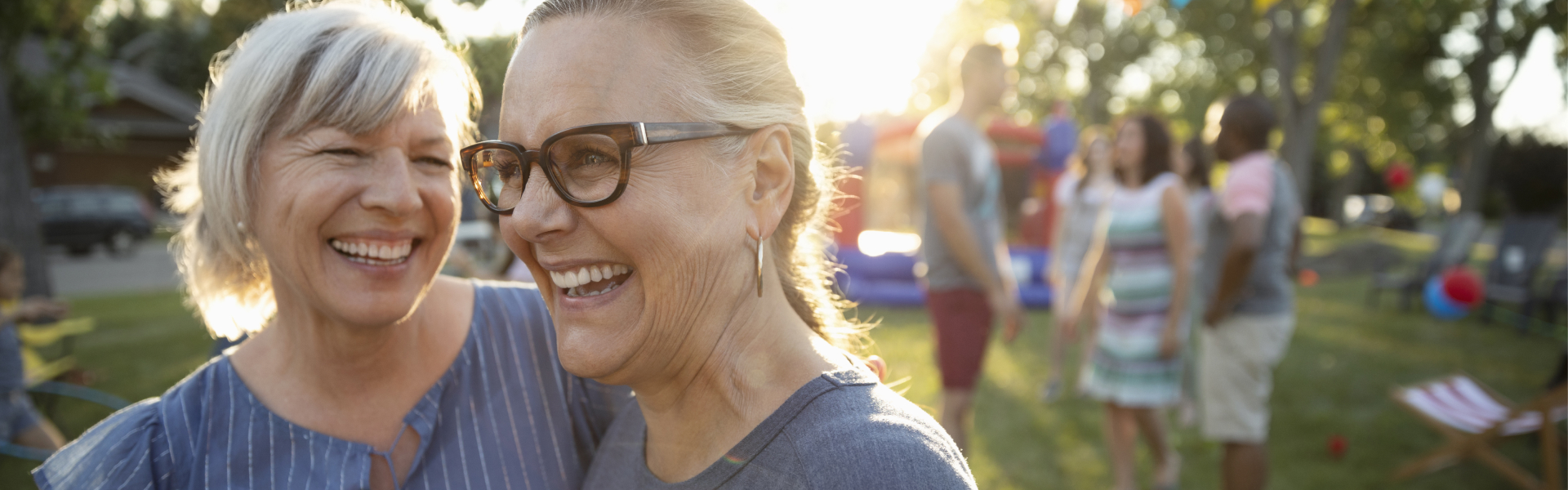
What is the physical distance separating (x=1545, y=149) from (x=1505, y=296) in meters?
2.07

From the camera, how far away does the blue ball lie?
32.2 feet

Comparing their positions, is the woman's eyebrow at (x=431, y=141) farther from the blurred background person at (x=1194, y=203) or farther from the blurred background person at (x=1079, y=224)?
the blurred background person at (x=1079, y=224)

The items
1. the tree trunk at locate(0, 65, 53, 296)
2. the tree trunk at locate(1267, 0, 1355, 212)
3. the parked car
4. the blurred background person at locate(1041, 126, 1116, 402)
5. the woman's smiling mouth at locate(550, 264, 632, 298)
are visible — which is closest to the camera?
the woman's smiling mouth at locate(550, 264, 632, 298)

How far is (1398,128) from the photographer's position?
23.8m

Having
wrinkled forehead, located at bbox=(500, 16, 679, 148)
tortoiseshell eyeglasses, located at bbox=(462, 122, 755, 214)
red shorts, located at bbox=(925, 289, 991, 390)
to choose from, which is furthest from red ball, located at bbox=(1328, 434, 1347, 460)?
wrinkled forehead, located at bbox=(500, 16, 679, 148)

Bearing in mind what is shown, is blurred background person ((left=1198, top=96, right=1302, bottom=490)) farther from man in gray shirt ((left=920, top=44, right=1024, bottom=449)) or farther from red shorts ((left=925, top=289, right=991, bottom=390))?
red shorts ((left=925, top=289, right=991, bottom=390))

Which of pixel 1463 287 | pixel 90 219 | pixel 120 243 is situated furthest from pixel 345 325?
pixel 120 243

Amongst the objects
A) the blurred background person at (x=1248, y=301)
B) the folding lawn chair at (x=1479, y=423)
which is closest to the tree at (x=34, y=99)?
the blurred background person at (x=1248, y=301)

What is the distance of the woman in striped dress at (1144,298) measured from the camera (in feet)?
13.0

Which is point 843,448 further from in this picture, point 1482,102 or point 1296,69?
point 1482,102

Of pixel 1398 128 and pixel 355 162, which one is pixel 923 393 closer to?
pixel 355 162

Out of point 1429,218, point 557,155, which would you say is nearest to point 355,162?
point 557,155

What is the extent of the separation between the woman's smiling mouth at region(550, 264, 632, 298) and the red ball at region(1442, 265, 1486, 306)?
38.0 ft

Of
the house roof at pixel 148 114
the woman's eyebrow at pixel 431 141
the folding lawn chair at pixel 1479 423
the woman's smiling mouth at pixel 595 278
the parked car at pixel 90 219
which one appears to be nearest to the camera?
the woman's smiling mouth at pixel 595 278
